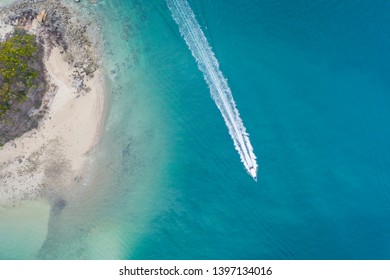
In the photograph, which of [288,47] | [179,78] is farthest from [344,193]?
[179,78]

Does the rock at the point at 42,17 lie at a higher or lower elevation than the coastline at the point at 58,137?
higher

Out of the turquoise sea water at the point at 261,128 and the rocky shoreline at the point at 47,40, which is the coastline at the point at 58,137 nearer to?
the rocky shoreline at the point at 47,40

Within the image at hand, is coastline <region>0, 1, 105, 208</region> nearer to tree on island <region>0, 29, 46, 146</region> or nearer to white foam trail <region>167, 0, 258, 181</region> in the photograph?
tree on island <region>0, 29, 46, 146</region>

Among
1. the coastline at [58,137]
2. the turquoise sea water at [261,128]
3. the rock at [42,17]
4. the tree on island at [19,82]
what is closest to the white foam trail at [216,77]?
the turquoise sea water at [261,128]

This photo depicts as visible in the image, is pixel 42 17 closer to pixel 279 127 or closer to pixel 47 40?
pixel 47 40

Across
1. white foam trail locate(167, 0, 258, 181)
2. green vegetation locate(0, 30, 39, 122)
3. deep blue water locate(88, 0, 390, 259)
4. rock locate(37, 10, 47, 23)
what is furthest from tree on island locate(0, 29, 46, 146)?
white foam trail locate(167, 0, 258, 181)

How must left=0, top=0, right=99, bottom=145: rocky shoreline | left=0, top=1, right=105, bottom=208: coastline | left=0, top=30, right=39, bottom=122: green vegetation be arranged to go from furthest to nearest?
left=0, top=1, right=105, bottom=208: coastline
left=0, top=0, right=99, bottom=145: rocky shoreline
left=0, top=30, right=39, bottom=122: green vegetation
